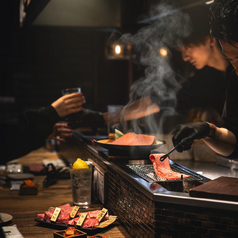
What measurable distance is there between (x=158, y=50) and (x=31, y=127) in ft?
6.41

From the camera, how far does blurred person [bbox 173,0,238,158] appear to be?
201 cm

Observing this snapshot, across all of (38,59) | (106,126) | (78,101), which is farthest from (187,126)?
(38,59)

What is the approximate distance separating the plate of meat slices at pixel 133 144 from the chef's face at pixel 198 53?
1398 mm

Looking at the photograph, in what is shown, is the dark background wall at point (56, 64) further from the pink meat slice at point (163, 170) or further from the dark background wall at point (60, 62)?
the pink meat slice at point (163, 170)

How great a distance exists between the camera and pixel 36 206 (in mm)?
2240

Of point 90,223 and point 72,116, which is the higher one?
point 72,116

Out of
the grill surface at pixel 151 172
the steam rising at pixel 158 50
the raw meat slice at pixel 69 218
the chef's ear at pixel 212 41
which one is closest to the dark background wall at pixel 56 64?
the steam rising at pixel 158 50

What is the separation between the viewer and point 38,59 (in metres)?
6.56

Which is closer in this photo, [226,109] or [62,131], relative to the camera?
[226,109]

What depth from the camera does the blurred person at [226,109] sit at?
201cm

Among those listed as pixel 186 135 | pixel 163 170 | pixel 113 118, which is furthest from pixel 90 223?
pixel 113 118

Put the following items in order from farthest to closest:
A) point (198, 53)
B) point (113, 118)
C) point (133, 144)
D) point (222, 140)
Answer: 1. point (113, 118)
2. point (198, 53)
3. point (222, 140)
4. point (133, 144)

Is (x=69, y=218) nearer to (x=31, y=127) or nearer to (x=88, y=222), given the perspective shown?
(x=88, y=222)

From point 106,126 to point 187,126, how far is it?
196 centimetres
